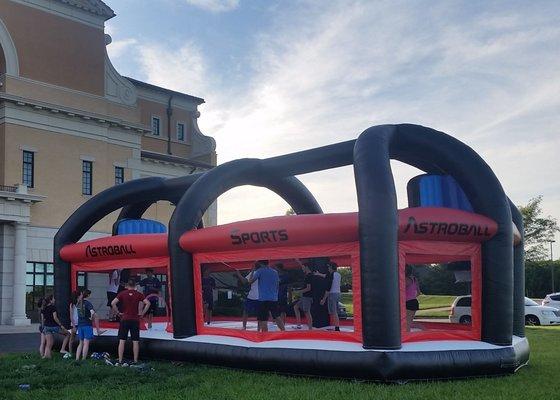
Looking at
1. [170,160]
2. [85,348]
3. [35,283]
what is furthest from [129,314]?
[170,160]

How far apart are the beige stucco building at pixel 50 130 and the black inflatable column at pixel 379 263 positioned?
865 inches

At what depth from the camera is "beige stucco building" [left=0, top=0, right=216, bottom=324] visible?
2919cm

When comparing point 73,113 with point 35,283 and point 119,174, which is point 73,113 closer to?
point 119,174

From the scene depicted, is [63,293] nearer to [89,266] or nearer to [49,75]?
[89,266]

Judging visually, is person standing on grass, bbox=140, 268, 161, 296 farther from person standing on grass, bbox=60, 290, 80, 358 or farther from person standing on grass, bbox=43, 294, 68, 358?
person standing on grass, bbox=43, 294, 68, 358

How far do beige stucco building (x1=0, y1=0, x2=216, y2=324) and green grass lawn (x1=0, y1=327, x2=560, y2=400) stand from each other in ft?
60.4

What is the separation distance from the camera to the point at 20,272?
95.2ft

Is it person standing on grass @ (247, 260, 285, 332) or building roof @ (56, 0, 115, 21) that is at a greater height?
building roof @ (56, 0, 115, 21)

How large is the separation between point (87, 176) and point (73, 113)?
320 centimetres

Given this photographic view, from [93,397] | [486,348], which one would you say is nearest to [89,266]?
[93,397]

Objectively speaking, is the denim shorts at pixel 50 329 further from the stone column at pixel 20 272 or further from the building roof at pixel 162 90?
the building roof at pixel 162 90

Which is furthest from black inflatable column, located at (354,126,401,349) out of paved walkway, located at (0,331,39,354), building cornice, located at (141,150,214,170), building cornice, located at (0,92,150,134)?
building cornice, located at (141,150,214,170)

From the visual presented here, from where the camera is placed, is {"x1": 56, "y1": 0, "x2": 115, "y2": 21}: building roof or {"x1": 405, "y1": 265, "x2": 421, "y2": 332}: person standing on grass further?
{"x1": 56, "y1": 0, "x2": 115, "y2": 21}: building roof

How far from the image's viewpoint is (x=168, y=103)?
4162 centimetres
